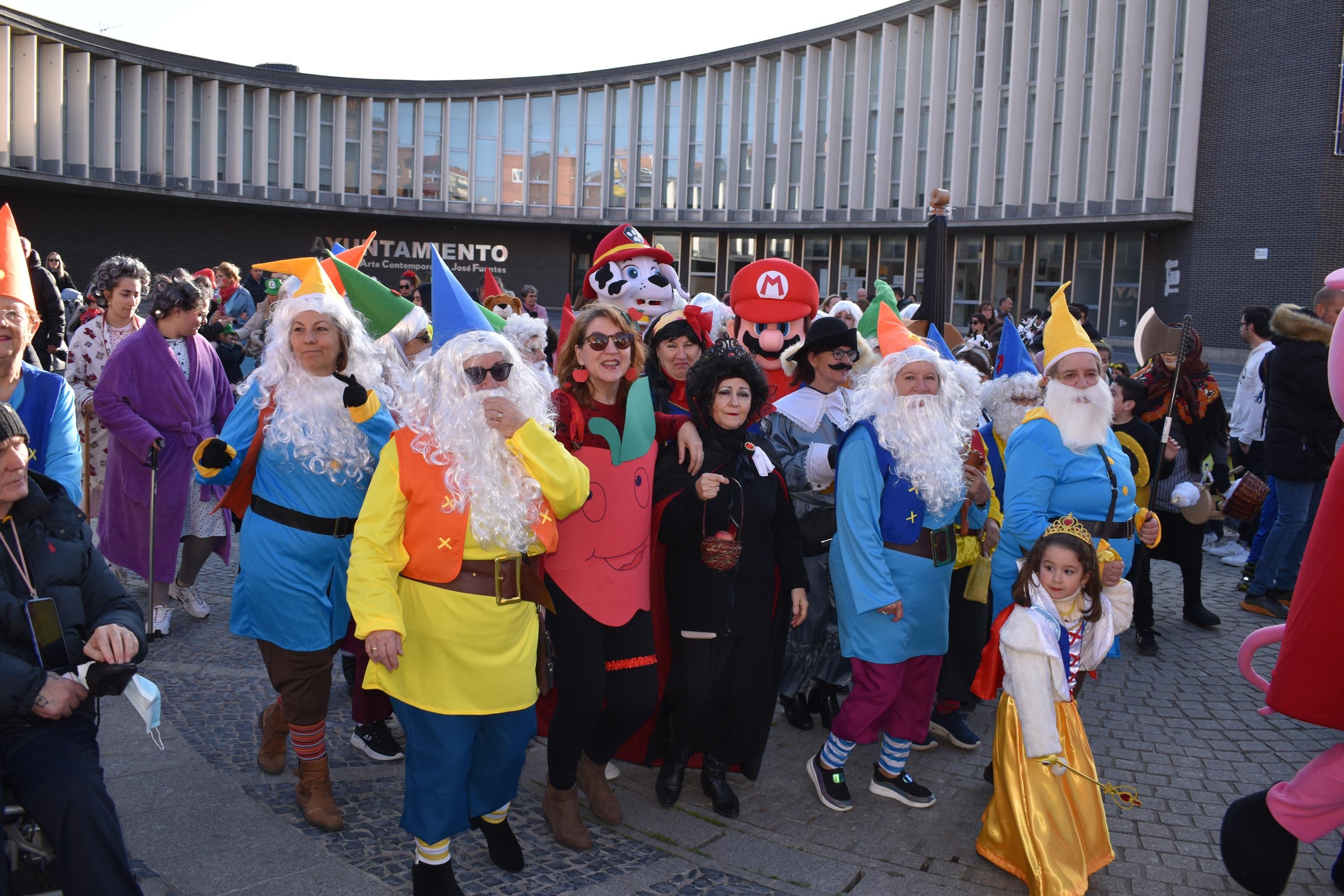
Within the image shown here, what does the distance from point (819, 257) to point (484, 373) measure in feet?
96.3

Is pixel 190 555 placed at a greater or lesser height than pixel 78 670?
lesser

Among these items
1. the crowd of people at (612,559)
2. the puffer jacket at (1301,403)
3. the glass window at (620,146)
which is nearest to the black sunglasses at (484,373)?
the crowd of people at (612,559)

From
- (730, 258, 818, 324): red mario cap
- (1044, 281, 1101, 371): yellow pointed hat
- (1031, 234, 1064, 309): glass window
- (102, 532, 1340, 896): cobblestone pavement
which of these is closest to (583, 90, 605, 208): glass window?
(1031, 234, 1064, 309): glass window

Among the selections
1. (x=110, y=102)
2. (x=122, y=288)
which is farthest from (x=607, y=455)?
(x=110, y=102)

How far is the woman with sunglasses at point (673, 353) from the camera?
14.9 feet

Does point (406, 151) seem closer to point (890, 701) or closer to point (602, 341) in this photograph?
point (602, 341)

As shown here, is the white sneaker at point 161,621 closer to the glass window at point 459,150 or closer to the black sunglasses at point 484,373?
the black sunglasses at point 484,373

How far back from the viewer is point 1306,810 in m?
3.01

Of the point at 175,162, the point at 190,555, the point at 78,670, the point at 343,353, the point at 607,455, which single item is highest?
the point at 175,162

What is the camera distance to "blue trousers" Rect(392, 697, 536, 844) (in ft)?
10.1

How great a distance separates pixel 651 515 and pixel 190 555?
3618mm

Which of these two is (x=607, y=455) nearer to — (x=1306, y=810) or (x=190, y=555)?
(x=1306, y=810)

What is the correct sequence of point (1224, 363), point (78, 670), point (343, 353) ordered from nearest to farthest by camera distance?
1. point (78, 670)
2. point (343, 353)
3. point (1224, 363)

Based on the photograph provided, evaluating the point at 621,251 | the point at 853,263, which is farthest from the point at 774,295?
the point at 853,263
